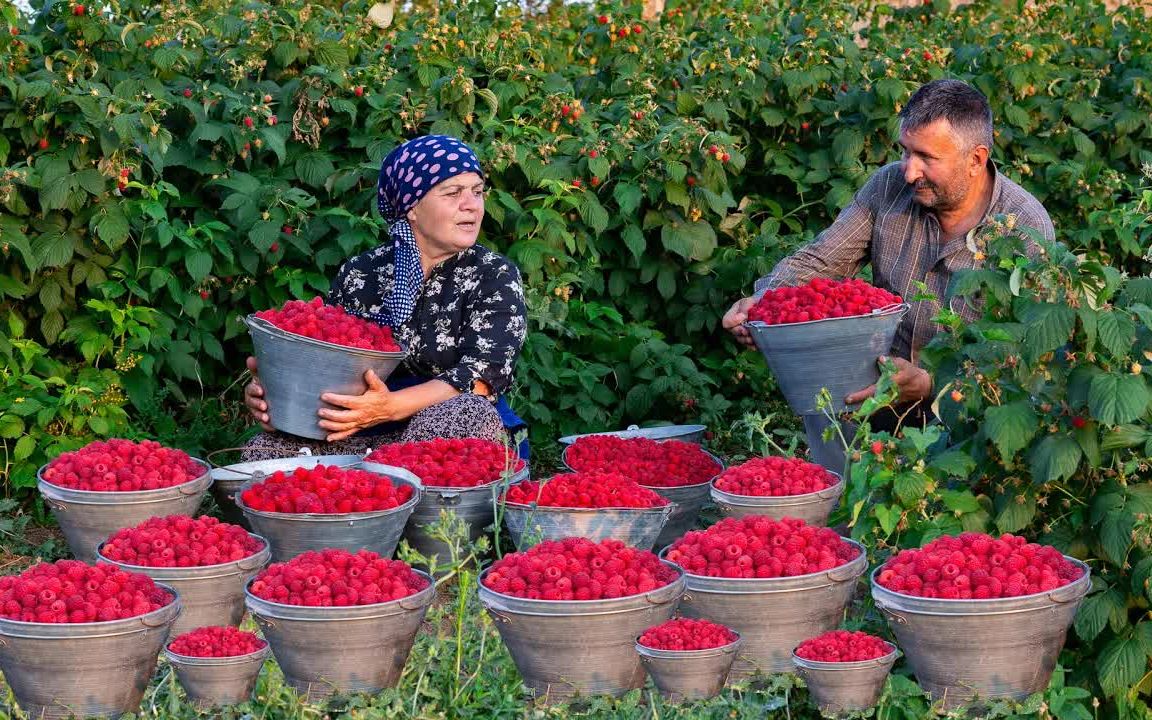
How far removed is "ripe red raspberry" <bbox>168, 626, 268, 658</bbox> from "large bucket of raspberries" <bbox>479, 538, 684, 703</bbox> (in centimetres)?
50

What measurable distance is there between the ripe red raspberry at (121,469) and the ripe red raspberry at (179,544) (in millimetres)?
377

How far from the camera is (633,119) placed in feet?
20.0

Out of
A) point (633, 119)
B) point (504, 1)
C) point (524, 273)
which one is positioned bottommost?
point (524, 273)

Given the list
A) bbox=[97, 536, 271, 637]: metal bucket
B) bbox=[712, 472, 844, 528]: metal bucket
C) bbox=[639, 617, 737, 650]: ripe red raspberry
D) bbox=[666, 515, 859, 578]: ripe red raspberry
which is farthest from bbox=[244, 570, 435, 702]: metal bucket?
bbox=[712, 472, 844, 528]: metal bucket

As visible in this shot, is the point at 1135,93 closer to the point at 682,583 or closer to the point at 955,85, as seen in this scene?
the point at 955,85

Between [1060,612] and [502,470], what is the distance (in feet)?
5.84

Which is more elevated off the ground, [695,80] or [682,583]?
[695,80]

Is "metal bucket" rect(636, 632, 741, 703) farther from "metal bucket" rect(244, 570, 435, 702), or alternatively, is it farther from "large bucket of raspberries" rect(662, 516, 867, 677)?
"metal bucket" rect(244, 570, 435, 702)

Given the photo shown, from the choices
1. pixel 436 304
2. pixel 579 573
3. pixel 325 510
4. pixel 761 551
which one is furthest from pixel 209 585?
pixel 436 304

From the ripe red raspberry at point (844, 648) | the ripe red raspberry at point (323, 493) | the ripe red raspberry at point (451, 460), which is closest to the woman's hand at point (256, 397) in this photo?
the ripe red raspberry at point (451, 460)

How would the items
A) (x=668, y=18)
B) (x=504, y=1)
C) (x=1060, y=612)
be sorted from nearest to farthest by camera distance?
(x=1060, y=612), (x=504, y=1), (x=668, y=18)

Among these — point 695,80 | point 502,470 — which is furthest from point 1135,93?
Result: point 502,470

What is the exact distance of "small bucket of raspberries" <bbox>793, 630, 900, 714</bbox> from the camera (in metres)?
3.00

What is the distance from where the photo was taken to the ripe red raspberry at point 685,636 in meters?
3.04
